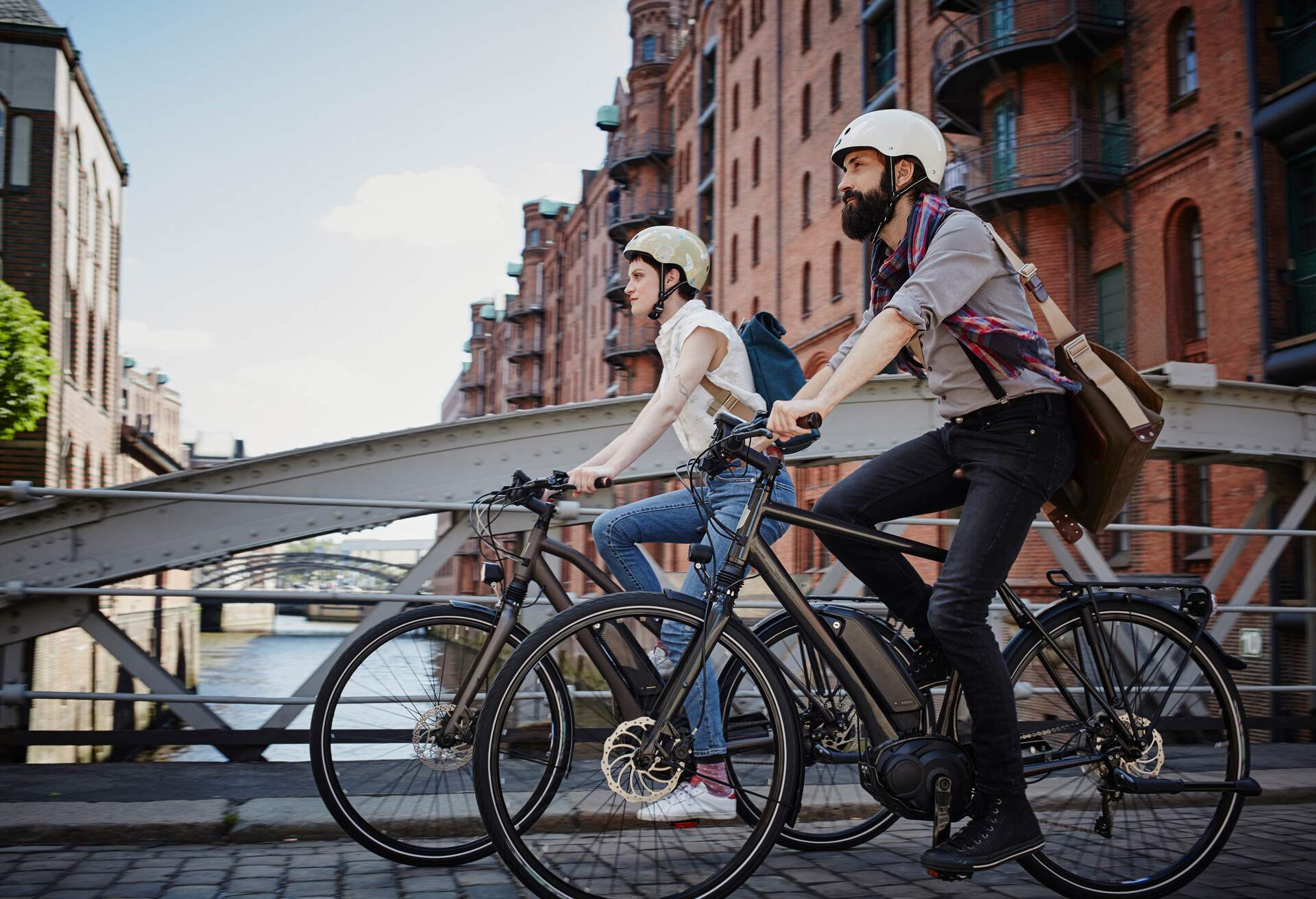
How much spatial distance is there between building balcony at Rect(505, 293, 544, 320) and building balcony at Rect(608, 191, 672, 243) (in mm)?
26282

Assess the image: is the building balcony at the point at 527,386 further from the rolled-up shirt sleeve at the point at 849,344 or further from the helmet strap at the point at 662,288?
the rolled-up shirt sleeve at the point at 849,344

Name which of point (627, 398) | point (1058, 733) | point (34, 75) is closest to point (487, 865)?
point (1058, 733)

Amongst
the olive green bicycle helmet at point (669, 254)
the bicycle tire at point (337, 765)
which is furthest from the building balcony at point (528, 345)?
the bicycle tire at point (337, 765)

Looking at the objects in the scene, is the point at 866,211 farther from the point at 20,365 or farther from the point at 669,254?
the point at 20,365

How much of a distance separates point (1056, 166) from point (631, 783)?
69.2ft

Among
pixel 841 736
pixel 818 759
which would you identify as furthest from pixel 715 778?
pixel 841 736

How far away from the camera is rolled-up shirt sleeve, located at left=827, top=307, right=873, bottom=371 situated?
352 cm

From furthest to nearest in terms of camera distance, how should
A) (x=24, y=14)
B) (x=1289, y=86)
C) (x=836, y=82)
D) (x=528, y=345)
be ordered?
(x=528, y=345)
(x=836, y=82)
(x=24, y=14)
(x=1289, y=86)

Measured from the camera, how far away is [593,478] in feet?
12.2

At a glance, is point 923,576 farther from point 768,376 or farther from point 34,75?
point 34,75

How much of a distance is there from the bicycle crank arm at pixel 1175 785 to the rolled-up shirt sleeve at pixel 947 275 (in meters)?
1.53

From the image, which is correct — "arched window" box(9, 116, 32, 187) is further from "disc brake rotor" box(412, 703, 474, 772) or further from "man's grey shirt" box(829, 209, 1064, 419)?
"man's grey shirt" box(829, 209, 1064, 419)

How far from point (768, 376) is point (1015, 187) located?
19.4 m

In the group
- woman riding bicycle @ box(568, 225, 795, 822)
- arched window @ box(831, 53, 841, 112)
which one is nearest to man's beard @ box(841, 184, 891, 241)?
woman riding bicycle @ box(568, 225, 795, 822)
